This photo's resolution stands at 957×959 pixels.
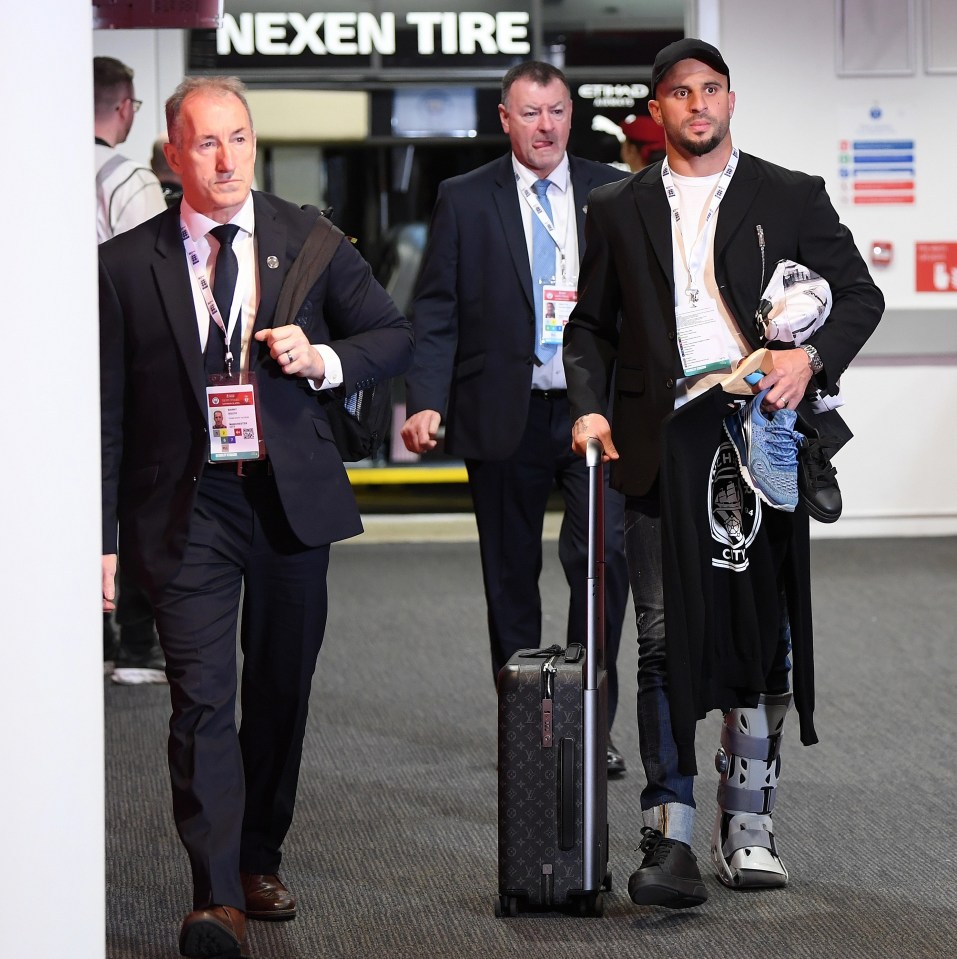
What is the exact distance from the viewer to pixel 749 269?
3178 mm

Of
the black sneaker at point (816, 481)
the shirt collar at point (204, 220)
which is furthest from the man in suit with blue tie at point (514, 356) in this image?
the shirt collar at point (204, 220)

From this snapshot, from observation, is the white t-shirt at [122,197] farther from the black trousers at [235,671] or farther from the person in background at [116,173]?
the black trousers at [235,671]

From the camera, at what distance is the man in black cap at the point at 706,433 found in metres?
3.12

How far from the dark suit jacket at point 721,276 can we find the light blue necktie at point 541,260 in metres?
0.88

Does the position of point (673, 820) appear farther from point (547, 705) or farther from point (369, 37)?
point (369, 37)

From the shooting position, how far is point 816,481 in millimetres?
3152

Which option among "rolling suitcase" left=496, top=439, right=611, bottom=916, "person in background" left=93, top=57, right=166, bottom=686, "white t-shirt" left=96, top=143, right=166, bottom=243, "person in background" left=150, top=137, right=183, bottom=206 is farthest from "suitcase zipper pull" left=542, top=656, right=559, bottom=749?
"person in background" left=150, top=137, right=183, bottom=206

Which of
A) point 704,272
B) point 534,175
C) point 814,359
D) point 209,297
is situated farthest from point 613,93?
point 209,297

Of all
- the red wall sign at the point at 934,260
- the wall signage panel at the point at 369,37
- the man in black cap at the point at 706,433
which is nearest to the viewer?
the man in black cap at the point at 706,433

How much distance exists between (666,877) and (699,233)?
1.31m

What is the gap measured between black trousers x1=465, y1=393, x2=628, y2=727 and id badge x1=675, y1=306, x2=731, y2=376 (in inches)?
41.7

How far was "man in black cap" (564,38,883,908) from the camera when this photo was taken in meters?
3.12

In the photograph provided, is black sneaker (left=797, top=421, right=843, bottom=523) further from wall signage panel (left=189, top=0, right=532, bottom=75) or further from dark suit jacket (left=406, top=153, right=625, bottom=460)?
wall signage panel (left=189, top=0, right=532, bottom=75)

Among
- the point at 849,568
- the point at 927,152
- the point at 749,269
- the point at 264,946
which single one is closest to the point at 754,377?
the point at 749,269
